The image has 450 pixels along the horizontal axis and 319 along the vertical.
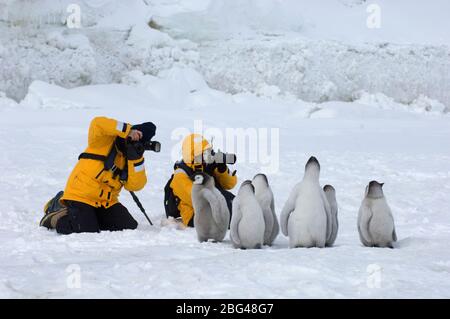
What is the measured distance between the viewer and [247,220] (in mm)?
3836

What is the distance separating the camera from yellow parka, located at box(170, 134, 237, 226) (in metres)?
Result: 4.80

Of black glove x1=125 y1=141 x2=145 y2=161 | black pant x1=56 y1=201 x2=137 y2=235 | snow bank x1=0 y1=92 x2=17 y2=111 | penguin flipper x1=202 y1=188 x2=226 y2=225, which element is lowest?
black pant x1=56 y1=201 x2=137 y2=235

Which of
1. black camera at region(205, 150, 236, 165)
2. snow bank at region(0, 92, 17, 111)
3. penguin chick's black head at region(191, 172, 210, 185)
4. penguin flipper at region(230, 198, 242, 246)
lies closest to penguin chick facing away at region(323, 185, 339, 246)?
penguin flipper at region(230, 198, 242, 246)

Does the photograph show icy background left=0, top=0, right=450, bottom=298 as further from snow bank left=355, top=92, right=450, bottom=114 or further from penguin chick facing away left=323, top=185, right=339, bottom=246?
penguin chick facing away left=323, top=185, right=339, bottom=246

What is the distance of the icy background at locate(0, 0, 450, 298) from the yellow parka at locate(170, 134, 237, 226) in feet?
0.89

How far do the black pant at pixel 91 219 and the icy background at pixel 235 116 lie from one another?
0.15 meters

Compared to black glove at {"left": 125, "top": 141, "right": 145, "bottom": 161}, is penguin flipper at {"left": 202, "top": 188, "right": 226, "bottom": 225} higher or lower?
lower

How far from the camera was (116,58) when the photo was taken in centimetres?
1408

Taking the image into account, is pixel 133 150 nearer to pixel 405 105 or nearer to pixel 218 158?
pixel 218 158

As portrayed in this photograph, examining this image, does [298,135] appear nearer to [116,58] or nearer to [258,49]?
[258,49]

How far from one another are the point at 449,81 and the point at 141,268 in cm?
1314

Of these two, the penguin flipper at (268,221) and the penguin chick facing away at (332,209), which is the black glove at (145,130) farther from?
the penguin chick facing away at (332,209)

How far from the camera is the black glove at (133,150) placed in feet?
14.8

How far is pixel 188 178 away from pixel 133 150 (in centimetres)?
56
